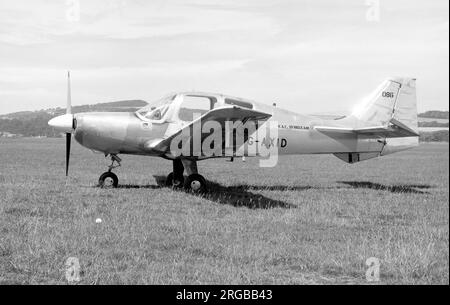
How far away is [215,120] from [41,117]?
8948 mm

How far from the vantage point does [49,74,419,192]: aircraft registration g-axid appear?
11.3 metres

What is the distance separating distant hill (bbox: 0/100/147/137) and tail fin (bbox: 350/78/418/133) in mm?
7369

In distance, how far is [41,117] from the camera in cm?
1662

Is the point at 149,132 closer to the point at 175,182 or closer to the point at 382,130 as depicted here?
the point at 175,182

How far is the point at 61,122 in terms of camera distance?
11.5 metres

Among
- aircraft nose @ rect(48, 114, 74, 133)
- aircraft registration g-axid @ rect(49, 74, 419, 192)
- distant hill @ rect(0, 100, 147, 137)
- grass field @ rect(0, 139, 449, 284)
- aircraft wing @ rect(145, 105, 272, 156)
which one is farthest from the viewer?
distant hill @ rect(0, 100, 147, 137)

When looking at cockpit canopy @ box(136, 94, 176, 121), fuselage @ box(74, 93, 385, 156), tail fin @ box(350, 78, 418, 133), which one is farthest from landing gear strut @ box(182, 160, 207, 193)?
tail fin @ box(350, 78, 418, 133)

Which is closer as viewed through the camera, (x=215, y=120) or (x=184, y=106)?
(x=215, y=120)

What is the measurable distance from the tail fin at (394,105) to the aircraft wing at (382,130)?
0.85 m

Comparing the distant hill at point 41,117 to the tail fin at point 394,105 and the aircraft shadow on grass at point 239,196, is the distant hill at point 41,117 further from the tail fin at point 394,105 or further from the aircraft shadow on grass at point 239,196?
the tail fin at point 394,105

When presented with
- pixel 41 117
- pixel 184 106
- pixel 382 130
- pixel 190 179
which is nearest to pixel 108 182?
pixel 190 179

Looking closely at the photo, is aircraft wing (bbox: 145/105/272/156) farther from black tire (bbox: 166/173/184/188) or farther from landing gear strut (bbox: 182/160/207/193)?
black tire (bbox: 166/173/184/188)

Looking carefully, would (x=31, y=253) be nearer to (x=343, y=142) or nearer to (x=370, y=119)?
(x=343, y=142)
